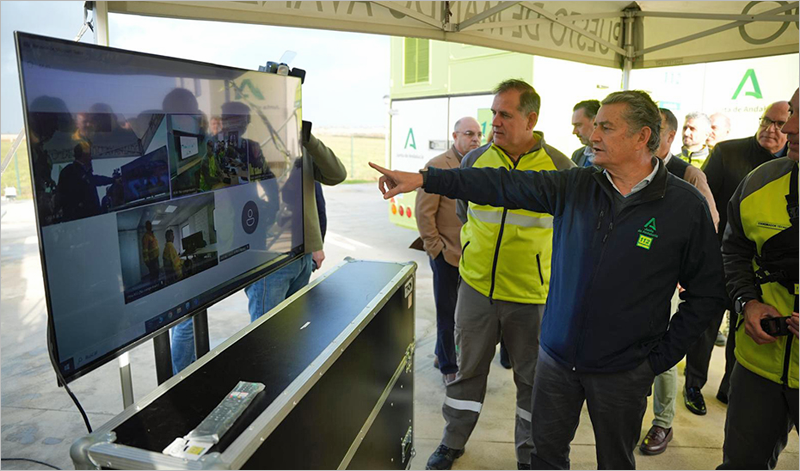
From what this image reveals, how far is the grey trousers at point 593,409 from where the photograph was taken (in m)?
1.97

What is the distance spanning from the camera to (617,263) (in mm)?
1887

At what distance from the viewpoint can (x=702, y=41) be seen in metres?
4.59

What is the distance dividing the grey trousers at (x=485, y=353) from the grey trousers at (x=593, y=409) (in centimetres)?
39

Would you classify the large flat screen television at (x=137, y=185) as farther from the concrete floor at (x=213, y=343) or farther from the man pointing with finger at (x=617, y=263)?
the concrete floor at (x=213, y=343)

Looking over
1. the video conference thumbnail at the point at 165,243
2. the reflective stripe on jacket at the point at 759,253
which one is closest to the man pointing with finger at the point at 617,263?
the reflective stripe on jacket at the point at 759,253

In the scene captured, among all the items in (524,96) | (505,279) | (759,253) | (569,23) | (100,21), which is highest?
(569,23)

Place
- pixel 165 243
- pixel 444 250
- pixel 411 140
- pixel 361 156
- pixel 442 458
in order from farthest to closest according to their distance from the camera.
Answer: pixel 361 156, pixel 411 140, pixel 444 250, pixel 442 458, pixel 165 243

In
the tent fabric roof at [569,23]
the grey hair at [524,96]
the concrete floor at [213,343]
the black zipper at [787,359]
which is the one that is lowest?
the concrete floor at [213,343]

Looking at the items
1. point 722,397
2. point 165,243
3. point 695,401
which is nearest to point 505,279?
point 165,243

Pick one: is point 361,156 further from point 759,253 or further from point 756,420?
point 756,420

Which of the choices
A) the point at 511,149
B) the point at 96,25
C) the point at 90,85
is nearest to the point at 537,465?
the point at 511,149

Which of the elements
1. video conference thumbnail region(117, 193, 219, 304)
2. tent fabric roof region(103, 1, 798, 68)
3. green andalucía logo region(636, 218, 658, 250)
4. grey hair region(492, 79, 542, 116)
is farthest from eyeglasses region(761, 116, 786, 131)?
video conference thumbnail region(117, 193, 219, 304)

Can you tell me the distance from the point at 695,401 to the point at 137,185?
342 centimetres

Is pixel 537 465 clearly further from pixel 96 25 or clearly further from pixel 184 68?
pixel 96 25
